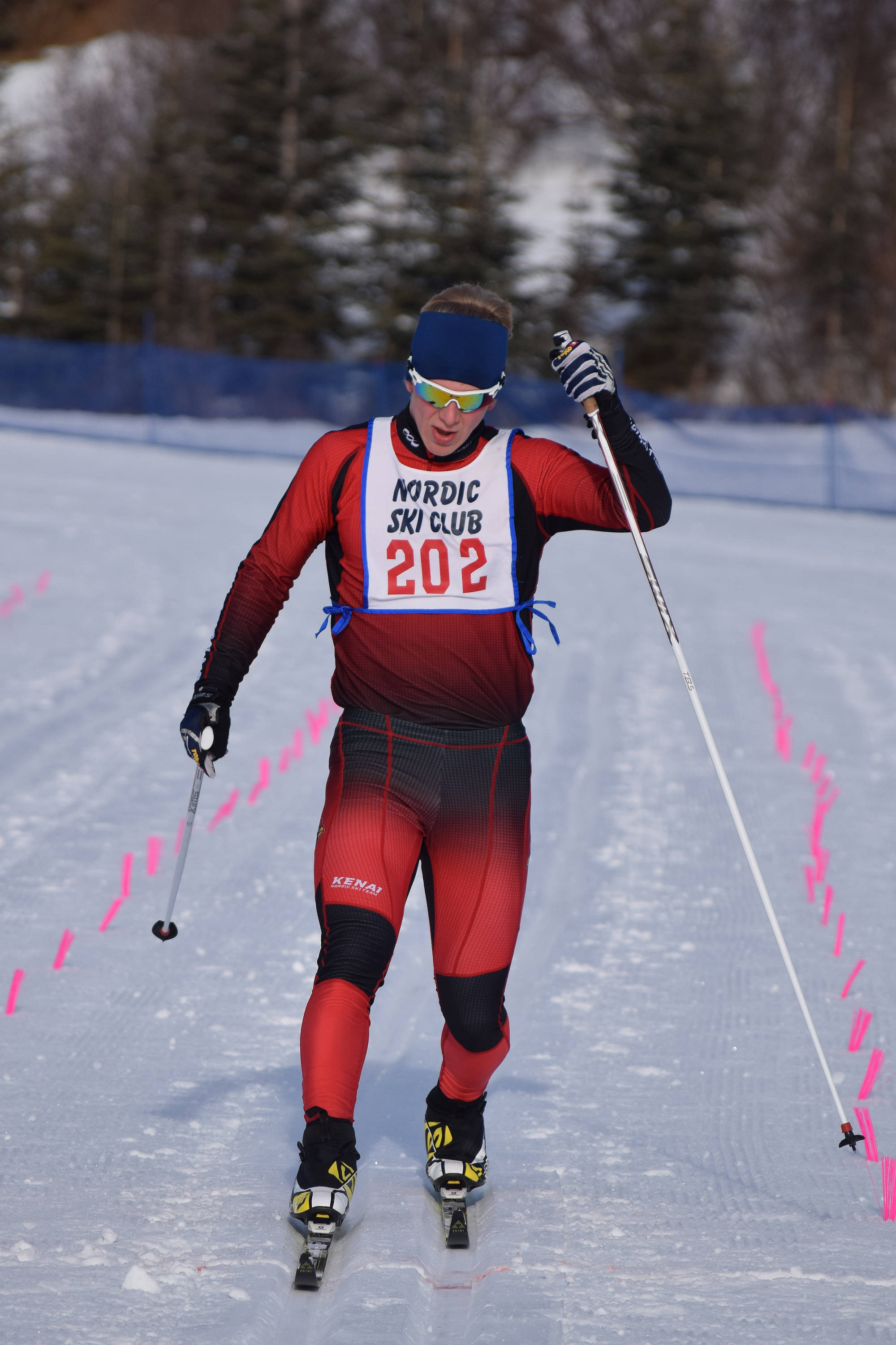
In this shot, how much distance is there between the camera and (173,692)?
858cm

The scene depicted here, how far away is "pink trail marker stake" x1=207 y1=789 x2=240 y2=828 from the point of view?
252 inches

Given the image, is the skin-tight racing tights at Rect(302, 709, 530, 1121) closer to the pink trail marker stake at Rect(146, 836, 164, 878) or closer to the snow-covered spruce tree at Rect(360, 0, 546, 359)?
the pink trail marker stake at Rect(146, 836, 164, 878)

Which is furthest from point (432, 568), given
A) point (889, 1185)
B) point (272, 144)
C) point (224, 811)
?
point (272, 144)

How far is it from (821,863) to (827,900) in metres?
0.45

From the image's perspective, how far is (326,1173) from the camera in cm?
285

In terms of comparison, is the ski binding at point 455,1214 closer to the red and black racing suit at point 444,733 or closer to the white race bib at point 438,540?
the red and black racing suit at point 444,733

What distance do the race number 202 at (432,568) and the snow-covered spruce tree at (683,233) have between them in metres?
29.9

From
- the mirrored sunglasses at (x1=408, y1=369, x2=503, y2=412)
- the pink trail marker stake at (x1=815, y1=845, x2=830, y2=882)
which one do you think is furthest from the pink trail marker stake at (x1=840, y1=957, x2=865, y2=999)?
the mirrored sunglasses at (x1=408, y1=369, x2=503, y2=412)

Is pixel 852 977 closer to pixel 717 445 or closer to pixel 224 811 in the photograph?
pixel 224 811

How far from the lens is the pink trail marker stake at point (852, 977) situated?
480cm

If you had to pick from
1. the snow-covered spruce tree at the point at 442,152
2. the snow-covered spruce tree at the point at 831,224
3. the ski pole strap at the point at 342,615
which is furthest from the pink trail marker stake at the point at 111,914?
the snow-covered spruce tree at the point at 831,224

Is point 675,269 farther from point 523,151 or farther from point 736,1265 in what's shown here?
point 736,1265

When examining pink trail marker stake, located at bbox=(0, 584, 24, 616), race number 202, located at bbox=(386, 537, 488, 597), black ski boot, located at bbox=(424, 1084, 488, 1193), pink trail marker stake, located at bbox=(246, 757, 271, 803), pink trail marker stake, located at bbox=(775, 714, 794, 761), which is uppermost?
→ race number 202, located at bbox=(386, 537, 488, 597)

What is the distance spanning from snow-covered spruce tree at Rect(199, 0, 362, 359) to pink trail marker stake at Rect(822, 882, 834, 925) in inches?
1081
